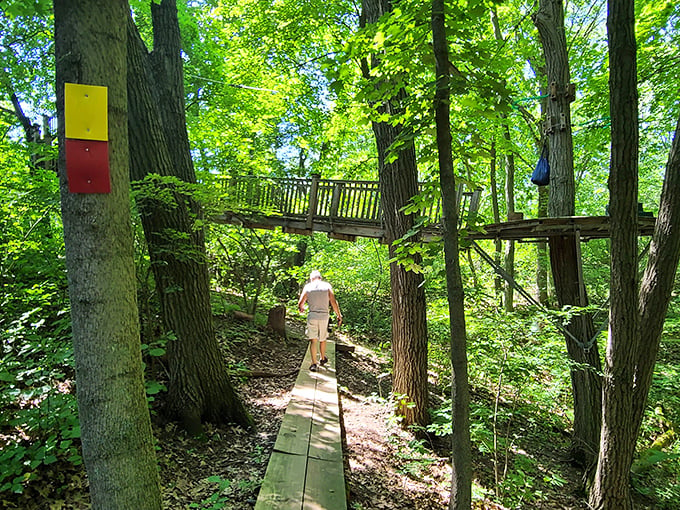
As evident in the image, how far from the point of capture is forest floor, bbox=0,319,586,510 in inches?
107

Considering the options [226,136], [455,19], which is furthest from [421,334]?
[226,136]

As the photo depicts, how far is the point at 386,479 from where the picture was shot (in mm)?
3922

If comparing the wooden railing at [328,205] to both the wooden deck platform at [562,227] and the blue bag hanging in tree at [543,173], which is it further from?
the wooden deck platform at [562,227]

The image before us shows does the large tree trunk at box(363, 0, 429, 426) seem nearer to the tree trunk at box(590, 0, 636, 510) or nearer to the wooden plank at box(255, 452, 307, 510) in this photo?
the tree trunk at box(590, 0, 636, 510)

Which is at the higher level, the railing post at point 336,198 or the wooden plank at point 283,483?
the railing post at point 336,198

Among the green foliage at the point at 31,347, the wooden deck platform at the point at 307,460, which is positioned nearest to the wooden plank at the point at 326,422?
the wooden deck platform at the point at 307,460

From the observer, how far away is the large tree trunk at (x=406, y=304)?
509cm

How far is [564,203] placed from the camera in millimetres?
5742

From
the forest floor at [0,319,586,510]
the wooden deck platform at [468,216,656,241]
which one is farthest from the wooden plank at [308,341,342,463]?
the wooden deck platform at [468,216,656,241]

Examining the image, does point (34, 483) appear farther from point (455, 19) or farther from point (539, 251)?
point (539, 251)

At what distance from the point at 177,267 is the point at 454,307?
2.67 meters

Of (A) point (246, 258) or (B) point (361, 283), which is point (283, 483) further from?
(B) point (361, 283)

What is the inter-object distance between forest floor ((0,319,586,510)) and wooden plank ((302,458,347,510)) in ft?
1.01

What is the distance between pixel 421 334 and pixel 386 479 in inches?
72.2
